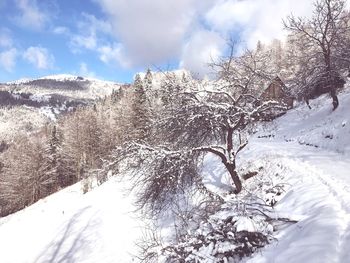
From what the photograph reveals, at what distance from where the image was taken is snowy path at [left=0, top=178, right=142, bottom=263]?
1623 cm

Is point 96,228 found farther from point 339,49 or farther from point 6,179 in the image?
point 6,179

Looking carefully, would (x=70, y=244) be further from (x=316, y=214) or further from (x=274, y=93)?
(x=316, y=214)

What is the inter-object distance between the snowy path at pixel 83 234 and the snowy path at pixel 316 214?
20.2 feet

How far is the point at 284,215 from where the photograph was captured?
9.48 m

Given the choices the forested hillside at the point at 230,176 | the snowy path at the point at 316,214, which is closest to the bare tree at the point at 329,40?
the forested hillside at the point at 230,176

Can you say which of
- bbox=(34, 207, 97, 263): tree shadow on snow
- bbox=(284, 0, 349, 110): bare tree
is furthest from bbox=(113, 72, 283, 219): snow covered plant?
bbox=(284, 0, 349, 110): bare tree

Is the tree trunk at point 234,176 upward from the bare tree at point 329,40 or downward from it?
downward

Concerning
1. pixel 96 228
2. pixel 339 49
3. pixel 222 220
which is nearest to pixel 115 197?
pixel 96 228

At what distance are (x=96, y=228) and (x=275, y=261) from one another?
41.9ft

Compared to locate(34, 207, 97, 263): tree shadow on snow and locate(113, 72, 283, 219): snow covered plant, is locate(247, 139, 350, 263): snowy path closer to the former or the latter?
locate(113, 72, 283, 219): snow covered plant

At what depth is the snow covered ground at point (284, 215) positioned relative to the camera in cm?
763

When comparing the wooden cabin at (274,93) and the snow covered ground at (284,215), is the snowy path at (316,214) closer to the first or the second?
the snow covered ground at (284,215)

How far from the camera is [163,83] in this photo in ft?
46.2

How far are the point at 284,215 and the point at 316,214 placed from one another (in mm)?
896
